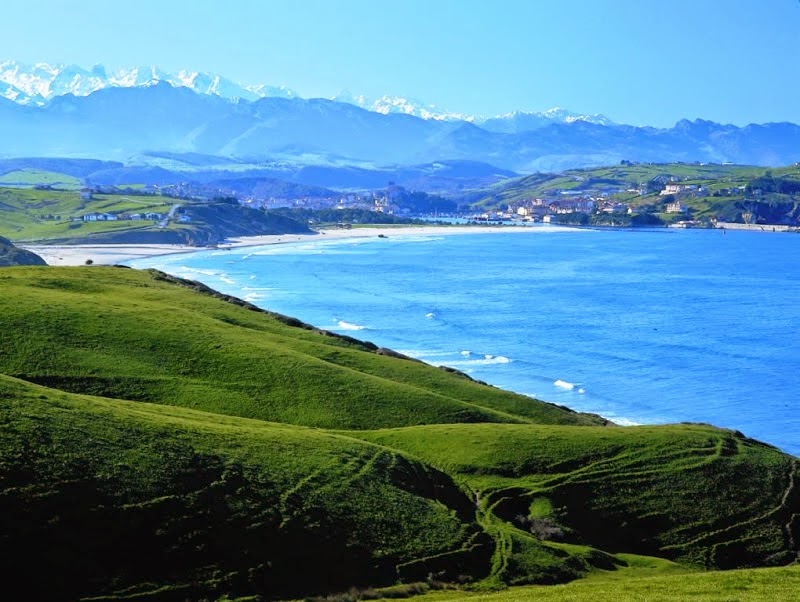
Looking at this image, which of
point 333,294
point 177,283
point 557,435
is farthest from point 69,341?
point 333,294

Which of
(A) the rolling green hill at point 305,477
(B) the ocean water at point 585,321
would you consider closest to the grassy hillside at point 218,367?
(A) the rolling green hill at point 305,477

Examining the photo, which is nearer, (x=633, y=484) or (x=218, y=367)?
(x=633, y=484)

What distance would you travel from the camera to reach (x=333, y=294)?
13838 cm

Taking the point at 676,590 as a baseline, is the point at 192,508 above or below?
above

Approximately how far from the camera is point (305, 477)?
29.3 m

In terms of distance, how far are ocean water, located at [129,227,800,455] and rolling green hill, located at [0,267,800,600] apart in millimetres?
28652

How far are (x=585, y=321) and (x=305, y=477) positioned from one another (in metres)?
93.0

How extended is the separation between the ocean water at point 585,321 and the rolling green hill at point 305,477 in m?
28.7

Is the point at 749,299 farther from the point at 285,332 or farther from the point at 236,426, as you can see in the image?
the point at 236,426

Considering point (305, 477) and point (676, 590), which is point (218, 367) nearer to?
point (305, 477)

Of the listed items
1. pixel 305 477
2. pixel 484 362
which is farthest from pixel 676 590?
pixel 484 362

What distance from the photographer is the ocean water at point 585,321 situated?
77062 mm

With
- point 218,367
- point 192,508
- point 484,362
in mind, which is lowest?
point 484,362

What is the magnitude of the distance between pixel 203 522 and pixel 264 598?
2.89m
